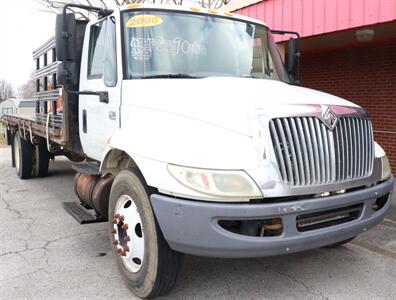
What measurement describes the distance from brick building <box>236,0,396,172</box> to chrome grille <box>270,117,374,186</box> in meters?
2.86

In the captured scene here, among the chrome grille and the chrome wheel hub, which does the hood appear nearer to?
the chrome grille

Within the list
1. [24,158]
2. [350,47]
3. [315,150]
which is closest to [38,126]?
[24,158]

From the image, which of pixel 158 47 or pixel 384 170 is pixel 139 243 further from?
pixel 384 170

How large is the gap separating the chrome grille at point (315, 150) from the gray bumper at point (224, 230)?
0.58 ft

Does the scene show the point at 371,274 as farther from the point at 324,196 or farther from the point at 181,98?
the point at 181,98

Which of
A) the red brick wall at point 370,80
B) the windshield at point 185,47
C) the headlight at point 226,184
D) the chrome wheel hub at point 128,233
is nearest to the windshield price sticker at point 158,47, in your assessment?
the windshield at point 185,47

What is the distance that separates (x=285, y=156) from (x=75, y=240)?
3070 mm

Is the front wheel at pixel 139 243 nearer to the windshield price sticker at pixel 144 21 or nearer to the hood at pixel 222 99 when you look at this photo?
the hood at pixel 222 99

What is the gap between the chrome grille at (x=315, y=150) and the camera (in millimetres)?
3053

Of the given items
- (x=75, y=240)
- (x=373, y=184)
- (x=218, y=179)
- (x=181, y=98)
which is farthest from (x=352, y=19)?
(x=75, y=240)

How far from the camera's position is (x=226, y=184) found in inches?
115

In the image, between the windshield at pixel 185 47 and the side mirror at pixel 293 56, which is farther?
the side mirror at pixel 293 56

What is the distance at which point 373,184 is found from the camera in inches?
144

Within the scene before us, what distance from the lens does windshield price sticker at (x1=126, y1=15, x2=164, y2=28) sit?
4.12 metres
